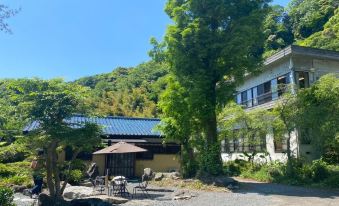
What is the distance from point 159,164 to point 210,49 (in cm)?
1047

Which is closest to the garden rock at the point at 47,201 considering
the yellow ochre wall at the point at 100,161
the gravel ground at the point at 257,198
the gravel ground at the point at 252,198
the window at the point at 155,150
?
the gravel ground at the point at 252,198

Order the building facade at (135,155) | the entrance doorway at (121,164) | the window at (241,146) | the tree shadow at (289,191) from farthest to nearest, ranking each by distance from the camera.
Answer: the window at (241,146), the entrance doorway at (121,164), the building facade at (135,155), the tree shadow at (289,191)

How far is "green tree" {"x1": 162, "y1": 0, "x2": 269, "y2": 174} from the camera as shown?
1614 cm

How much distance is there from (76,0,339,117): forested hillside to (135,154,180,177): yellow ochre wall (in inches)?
592

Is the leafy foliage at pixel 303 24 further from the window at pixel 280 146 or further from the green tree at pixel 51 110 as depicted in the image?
the green tree at pixel 51 110

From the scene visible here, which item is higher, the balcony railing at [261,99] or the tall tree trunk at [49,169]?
the balcony railing at [261,99]

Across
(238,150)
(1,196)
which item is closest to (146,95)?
(238,150)

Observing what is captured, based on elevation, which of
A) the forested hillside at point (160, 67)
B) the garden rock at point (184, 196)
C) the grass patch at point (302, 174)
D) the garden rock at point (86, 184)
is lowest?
the garden rock at point (86, 184)

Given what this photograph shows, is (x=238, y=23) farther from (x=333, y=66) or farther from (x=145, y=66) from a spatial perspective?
(x=145, y=66)

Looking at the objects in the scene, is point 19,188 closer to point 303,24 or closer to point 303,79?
point 303,79

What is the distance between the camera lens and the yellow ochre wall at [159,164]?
2294 centimetres

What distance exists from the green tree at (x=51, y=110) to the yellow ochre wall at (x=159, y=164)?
12.9 meters

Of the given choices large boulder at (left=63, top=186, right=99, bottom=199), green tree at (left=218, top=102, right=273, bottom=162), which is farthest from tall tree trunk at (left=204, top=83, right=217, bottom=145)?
large boulder at (left=63, top=186, right=99, bottom=199)

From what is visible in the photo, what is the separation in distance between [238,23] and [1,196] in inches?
517
